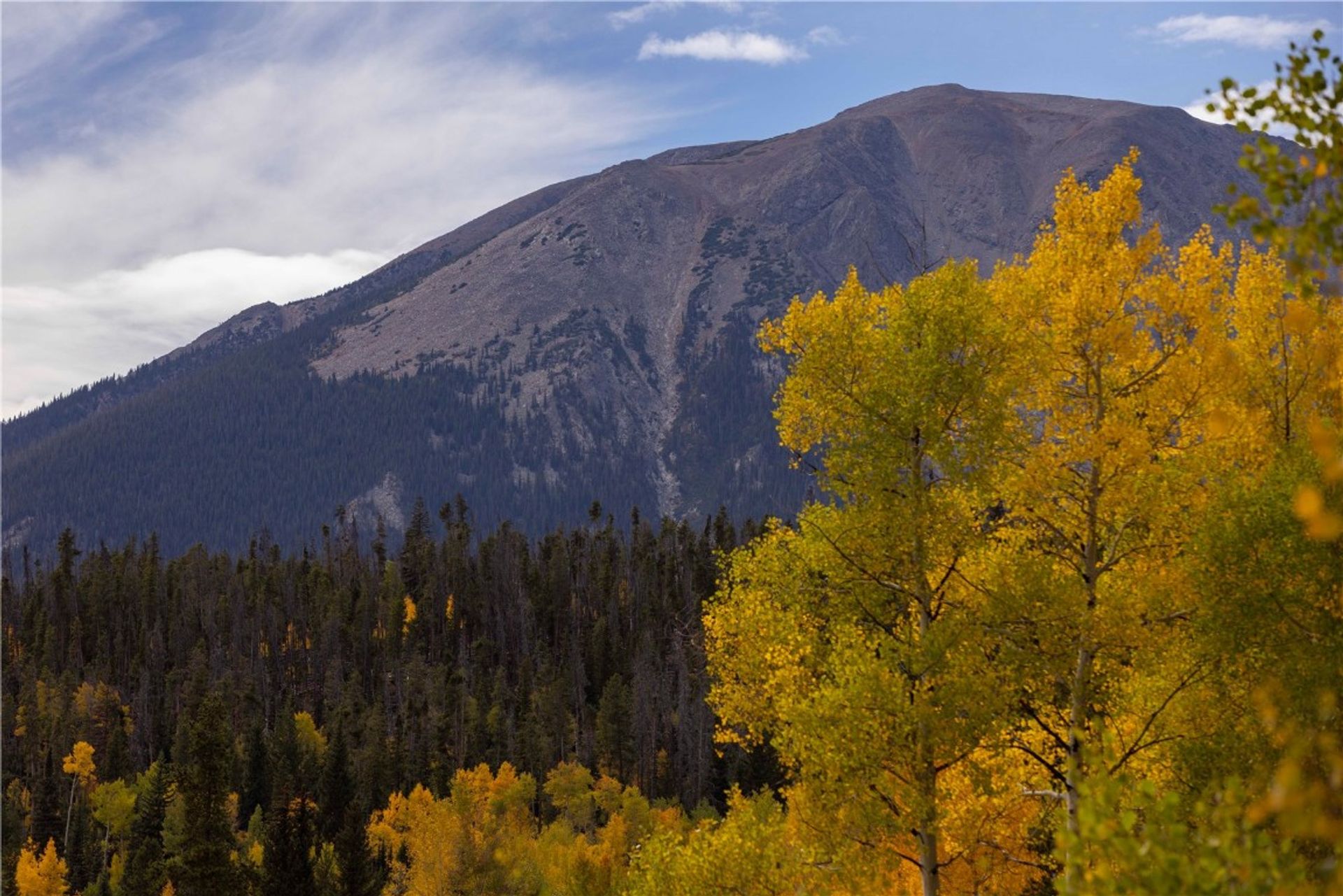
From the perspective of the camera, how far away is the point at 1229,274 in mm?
15672

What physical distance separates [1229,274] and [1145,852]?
40.6 ft

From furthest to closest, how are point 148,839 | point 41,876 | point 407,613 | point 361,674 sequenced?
point 407,613 < point 361,674 < point 148,839 < point 41,876

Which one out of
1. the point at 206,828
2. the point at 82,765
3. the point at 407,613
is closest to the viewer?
the point at 206,828

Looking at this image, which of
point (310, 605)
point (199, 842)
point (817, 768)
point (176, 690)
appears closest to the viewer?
point (817, 768)

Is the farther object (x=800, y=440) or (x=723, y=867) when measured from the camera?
(x=723, y=867)

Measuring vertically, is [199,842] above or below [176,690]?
above

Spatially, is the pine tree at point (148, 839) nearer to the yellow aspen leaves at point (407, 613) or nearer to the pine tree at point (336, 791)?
the pine tree at point (336, 791)

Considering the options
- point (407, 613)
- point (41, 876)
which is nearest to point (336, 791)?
point (41, 876)

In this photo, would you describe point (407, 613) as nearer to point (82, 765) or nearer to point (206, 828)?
point (82, 765)

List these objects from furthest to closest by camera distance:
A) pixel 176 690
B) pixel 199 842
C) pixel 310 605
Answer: pixel 310 605
pixel 176 690
pixel 199 842

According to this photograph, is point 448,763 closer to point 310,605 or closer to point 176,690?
point 176,690

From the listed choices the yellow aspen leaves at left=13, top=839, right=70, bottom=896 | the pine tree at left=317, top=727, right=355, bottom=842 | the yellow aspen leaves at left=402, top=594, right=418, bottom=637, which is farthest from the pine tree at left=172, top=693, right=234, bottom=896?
the yellow aspen leaves at left=402, top=594, right=418, bottom=637

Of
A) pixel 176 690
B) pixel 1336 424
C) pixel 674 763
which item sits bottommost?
pixel 674 763

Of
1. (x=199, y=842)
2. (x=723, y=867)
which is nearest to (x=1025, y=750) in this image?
(x=723, y=867)
